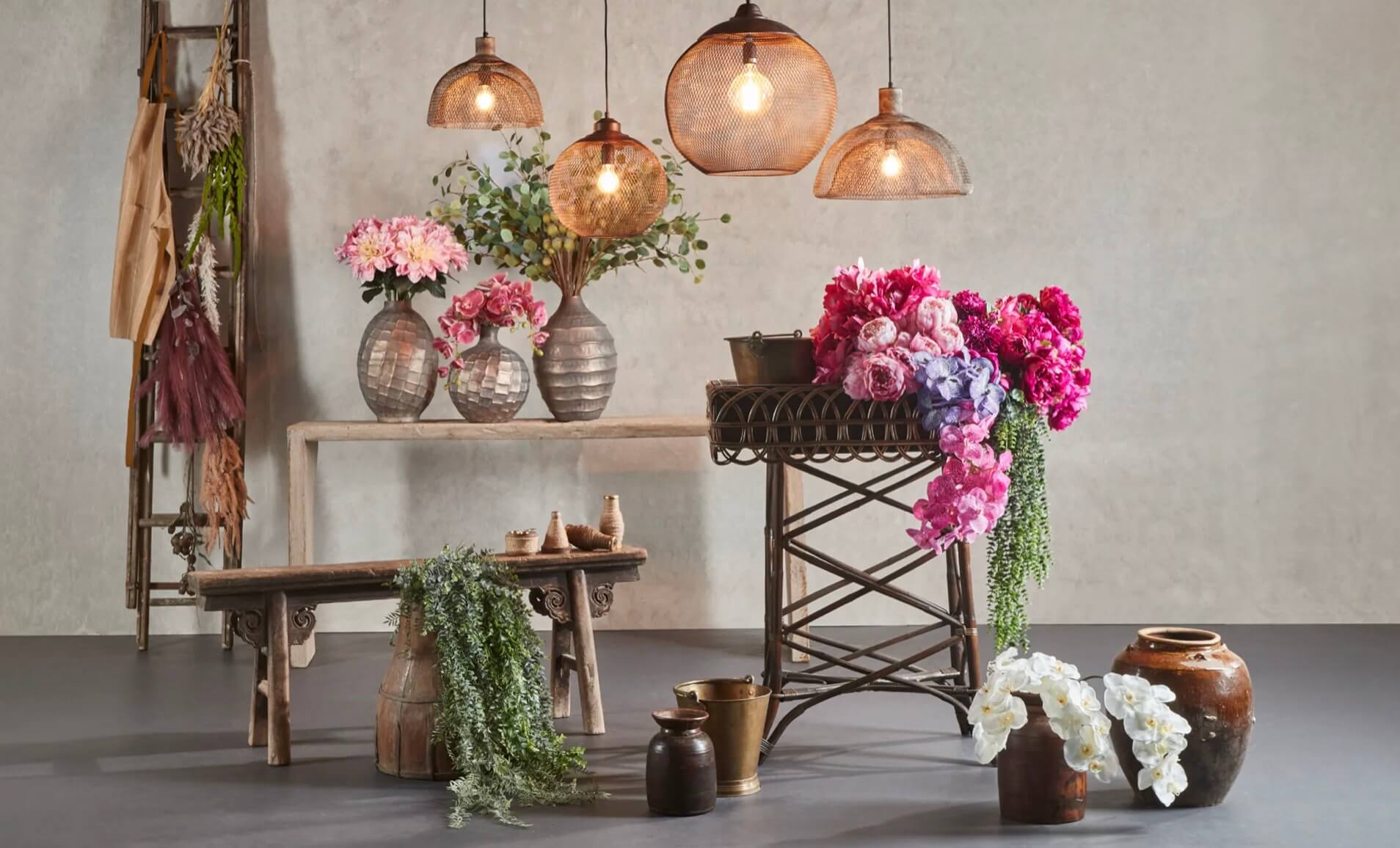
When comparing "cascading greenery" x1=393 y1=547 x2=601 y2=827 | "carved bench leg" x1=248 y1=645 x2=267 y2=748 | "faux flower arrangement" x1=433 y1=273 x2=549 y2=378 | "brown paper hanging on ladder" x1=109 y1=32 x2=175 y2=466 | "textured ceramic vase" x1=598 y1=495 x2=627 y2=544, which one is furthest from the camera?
"brown paper hanging on ladder" x1=109 y1=32 x2=175 y2=466

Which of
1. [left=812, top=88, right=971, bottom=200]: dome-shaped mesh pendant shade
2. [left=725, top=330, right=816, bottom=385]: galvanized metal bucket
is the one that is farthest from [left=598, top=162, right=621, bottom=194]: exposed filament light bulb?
[left=812, top=88, right=971, bottom=200]: dome-shaped mesh pendant shade

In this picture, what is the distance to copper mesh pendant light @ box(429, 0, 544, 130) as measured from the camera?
469 centimetres

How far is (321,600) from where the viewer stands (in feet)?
13.8

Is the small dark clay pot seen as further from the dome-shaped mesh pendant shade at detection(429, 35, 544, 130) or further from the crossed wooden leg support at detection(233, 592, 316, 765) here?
the dome-shaped mesh pendant shade at detection(429, 35, 544, 130)

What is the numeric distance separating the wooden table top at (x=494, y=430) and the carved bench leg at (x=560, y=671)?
0.95 m

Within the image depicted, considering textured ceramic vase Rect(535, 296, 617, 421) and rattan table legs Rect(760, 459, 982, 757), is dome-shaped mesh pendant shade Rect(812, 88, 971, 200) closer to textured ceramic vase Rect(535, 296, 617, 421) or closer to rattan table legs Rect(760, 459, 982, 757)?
rattan table legs Rect(760, 459, 982, 757)

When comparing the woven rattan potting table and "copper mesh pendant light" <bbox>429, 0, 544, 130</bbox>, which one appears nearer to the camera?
the woven rattan potting table

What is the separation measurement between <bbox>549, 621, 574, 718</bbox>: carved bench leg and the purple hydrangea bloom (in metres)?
1.48

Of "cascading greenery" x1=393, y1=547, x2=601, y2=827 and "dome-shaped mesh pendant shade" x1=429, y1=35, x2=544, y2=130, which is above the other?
"dome-shaped mesh pendant shade" x1=429, y1=35, x2=544, y2=130

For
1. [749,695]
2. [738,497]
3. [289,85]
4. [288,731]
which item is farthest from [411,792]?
[289,85]

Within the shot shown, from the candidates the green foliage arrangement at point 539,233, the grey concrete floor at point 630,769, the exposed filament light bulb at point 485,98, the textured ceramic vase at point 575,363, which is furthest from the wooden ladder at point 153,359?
the exposed filament light bulb at point 485,98

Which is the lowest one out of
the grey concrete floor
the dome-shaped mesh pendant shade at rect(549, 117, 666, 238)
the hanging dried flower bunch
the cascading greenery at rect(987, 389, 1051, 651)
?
the grey concrete floor

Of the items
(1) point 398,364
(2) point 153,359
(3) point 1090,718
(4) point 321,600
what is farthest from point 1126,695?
(2) point 153,359

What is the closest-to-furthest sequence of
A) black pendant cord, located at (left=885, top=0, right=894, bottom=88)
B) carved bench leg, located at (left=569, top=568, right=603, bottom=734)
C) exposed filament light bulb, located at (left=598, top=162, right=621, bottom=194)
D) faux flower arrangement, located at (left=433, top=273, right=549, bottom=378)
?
exposed filament light bulb, located at (left=598, top=162, right=621, bottom=194) < carved bench leg, located at (left=569, top=568, right=603, bottom=734) < faux flower arrangement, located at (left=433, top=273, right=549, bottom=378) < black pendant cord, located at (left=885, top=0, right=894, bottom=88)
